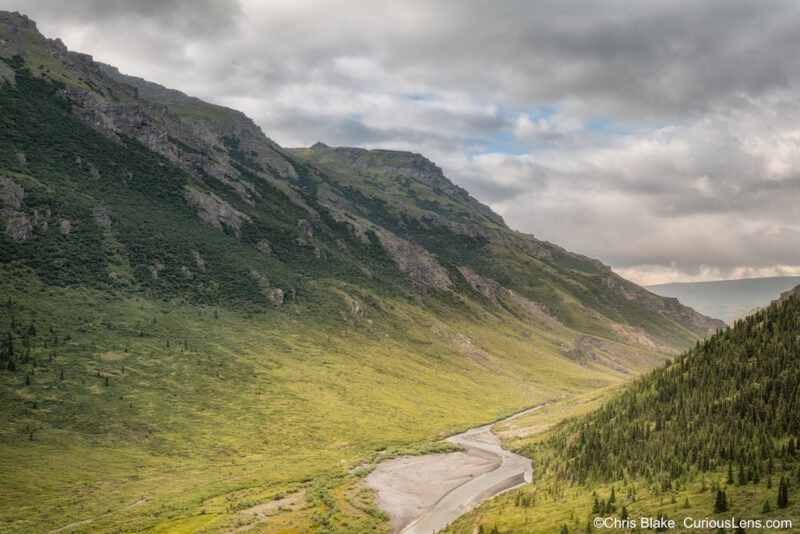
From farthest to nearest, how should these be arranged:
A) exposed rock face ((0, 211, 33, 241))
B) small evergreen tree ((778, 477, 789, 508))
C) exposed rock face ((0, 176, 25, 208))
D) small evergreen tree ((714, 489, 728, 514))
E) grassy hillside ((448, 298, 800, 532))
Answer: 1. exposed rock face ((0, 176, 25, 208))
2. exposed rock face ((0, 211, 33, 241))
3. grassy hillside ((448, 298, 800, 532))
4. small evergreen tree ((714, 489, 728, 514))
5. small evergreen tree ((778, 477, 789, 508))

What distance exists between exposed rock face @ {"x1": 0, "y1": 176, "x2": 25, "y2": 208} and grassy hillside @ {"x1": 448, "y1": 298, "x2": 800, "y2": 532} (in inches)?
7800

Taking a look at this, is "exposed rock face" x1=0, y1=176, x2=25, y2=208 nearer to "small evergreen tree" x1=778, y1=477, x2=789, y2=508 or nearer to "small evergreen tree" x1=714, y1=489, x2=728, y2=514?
"small evergreen tree" x1=714, y1=489, x2=728, y2=514

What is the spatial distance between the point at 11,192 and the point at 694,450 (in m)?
229

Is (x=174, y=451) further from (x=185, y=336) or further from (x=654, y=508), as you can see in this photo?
(x=654, y=508)

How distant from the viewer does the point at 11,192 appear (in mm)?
172625

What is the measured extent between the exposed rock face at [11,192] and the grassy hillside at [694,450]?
650 feet


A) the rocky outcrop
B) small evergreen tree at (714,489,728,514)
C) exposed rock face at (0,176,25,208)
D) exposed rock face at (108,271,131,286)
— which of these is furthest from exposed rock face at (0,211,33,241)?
small evergreen tree at (714,489,728,514)

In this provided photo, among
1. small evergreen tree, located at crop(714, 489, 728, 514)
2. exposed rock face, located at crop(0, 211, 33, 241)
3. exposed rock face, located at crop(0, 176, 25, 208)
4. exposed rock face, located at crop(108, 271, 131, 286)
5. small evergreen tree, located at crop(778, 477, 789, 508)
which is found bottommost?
small evergreen tree, located at crop(714, 489, 728, 514)

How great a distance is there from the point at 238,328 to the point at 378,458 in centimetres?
10753

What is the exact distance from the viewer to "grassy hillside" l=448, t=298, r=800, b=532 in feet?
167

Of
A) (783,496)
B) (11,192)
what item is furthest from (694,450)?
(11,192)

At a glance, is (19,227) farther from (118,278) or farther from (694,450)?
(694,450)

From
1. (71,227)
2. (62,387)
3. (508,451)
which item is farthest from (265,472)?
(71,227)

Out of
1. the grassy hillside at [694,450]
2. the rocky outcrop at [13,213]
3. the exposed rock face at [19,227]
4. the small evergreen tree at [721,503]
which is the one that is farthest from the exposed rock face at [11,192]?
the small evergreen tree at [721,503]
